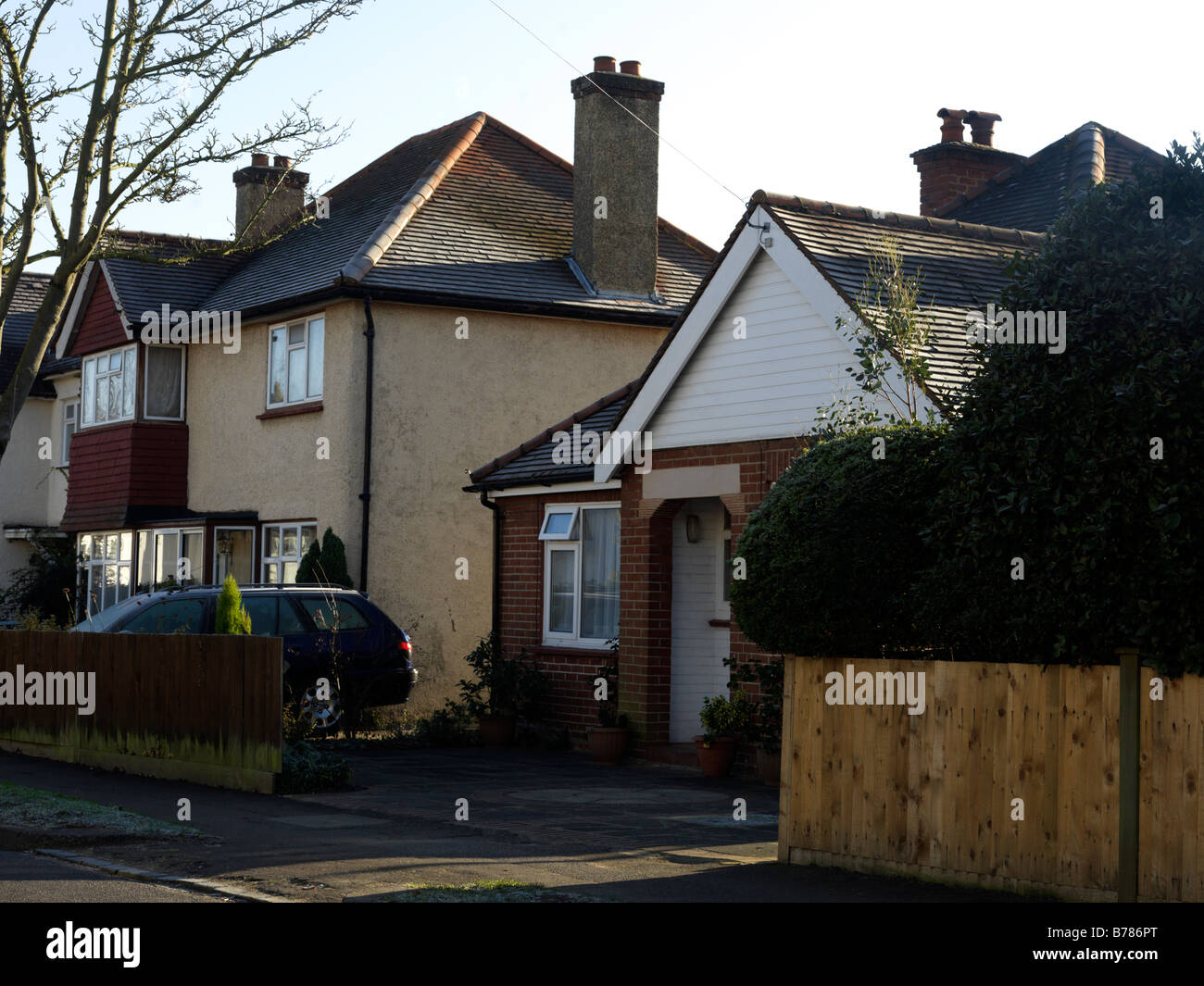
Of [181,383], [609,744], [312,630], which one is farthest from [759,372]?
[181,383]

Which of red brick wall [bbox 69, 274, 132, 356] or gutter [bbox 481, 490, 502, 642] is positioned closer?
gutter [bbox 481, 490, 502, 642]

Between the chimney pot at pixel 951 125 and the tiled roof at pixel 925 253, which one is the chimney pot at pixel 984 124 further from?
the tiled roof at pixel 925 253

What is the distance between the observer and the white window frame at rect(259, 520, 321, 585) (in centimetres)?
2359

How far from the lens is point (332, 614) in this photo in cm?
1845

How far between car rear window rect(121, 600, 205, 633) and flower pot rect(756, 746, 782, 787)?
258 inches

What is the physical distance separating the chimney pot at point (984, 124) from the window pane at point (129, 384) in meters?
15.3

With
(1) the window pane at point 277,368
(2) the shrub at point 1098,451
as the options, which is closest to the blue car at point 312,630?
(1) the window pane at point 277,368

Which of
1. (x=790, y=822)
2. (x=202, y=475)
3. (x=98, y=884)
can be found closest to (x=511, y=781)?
(x=790, y=822)

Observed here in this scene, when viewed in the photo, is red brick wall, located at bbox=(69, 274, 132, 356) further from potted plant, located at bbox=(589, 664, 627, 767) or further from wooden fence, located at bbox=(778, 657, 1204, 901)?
wooden fence, located at bbox=(778, 657, 1204, 901)

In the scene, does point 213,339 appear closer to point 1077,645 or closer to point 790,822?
point 790,822

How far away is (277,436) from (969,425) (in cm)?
1651

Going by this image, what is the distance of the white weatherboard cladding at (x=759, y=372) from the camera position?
1501cm

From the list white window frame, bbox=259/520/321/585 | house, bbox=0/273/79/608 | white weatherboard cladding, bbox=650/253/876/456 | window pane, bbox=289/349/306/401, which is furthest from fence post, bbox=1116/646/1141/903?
house, bbox=0/273/79/608

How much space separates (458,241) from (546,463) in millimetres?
6449
